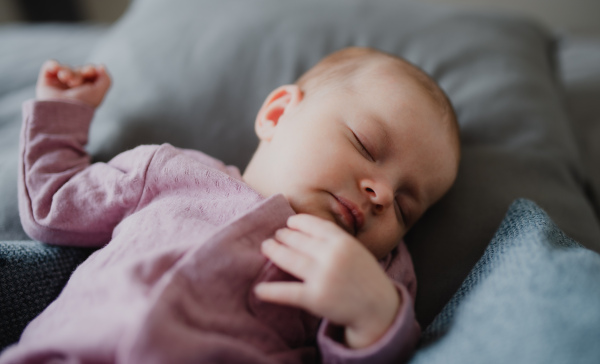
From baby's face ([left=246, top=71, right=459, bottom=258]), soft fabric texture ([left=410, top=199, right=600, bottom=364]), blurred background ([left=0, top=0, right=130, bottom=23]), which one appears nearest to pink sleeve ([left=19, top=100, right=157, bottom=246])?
baby's face ([left=246, top=71, right=459, bottom=258])

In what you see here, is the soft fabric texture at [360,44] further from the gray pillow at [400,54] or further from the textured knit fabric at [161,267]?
the textured knit fabric at [161,267]

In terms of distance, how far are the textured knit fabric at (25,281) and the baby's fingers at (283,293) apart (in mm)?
386

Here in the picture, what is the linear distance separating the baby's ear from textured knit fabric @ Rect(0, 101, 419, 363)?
10 centimetres

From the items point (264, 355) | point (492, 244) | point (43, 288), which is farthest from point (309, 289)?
point (43, 288)

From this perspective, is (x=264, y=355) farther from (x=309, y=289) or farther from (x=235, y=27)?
(x=235, y=27)

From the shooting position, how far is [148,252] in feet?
2.06

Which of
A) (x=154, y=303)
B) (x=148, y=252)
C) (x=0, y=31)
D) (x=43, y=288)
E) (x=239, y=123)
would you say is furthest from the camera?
(x=0, y=31)

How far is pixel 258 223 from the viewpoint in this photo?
2.12 ft

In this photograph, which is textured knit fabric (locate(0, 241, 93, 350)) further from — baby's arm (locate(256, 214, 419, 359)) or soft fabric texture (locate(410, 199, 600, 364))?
soft fabric texture (locate(410, 199, 600, 364))

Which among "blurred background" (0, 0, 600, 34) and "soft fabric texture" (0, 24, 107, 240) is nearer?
"soft fabric texture" (0, 24, 107, 240)

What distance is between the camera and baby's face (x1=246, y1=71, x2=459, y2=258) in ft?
2.32

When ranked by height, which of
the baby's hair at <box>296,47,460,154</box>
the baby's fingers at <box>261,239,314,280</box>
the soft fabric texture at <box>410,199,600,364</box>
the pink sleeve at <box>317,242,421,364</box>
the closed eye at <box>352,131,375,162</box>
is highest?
the baby's hair at <box>296,47,460,154</box>

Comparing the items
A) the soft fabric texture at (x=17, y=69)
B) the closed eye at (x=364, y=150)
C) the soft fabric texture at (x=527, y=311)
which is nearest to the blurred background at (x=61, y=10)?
the soft fabric texture at (x=17, y=69)

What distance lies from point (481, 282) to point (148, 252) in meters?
0.46
